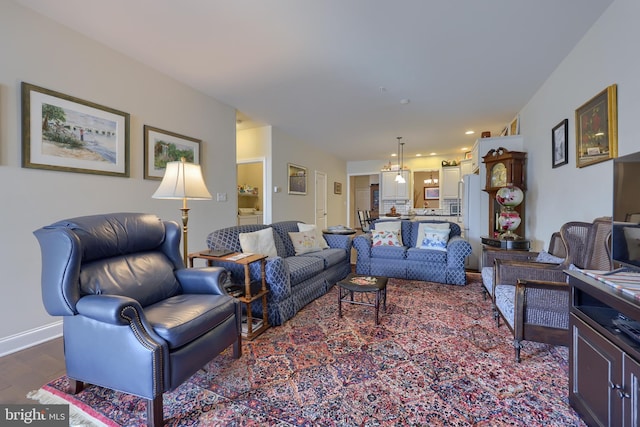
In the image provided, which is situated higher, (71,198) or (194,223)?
(71,198)

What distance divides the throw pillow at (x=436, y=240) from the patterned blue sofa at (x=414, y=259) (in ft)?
0.29

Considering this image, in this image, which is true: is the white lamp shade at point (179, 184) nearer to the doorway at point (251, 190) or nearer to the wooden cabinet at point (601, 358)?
the wooden cabinet at point (601, 358)

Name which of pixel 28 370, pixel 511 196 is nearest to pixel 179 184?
pixel 28 370

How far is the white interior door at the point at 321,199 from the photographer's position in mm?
7250

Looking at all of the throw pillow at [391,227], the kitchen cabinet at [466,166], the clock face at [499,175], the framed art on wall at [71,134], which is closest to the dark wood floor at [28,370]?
the framed art on wall at [71,134]

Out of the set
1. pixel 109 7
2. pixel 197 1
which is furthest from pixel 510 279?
pixel 109 7

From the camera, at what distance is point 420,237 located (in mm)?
4352

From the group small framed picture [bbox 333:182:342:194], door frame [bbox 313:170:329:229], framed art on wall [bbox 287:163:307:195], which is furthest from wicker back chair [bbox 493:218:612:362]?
small framed picture [bbox 333:182:342:194]

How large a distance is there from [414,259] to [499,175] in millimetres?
1707

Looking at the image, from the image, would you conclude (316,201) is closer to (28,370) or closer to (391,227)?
(391,227)

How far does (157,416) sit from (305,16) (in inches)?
109

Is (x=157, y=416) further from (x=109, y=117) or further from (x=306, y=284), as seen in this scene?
(x=109, y=117)

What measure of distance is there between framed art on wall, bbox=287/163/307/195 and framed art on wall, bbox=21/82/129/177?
3.36m

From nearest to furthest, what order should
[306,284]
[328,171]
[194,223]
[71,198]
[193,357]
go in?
[193,357] < [71,198] < [306,284] < [194,223] < [328,171]
